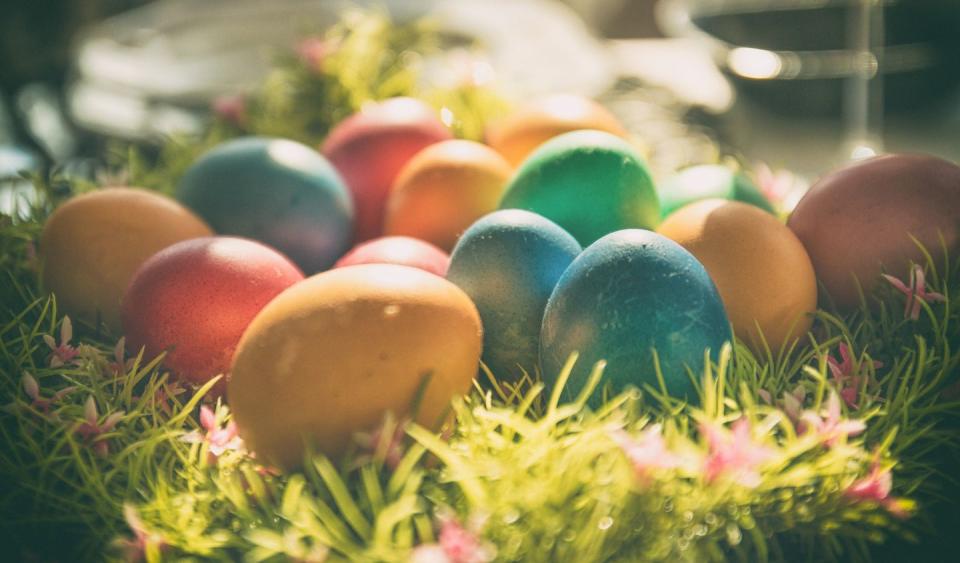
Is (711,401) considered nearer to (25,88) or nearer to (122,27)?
(25,88)

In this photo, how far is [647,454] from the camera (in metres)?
0.49

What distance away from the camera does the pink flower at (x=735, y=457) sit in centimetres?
50

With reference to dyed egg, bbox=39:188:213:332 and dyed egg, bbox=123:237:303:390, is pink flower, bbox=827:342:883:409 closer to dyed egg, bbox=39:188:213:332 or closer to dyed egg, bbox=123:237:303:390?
dyed egg, bbox=123:237:303:390

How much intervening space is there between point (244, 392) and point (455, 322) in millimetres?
141

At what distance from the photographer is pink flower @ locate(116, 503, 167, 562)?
1.67ft

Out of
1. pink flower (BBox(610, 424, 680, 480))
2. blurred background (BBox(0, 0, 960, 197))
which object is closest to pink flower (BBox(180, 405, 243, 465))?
pink flower (BBox(610, 424, 680, 480))

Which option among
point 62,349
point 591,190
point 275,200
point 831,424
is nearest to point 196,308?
point 62,349

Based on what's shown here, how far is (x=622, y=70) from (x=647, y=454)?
6.00 feet

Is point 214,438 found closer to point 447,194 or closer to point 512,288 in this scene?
point 512,288

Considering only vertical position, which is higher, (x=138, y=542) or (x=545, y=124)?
(x=545, y=124)

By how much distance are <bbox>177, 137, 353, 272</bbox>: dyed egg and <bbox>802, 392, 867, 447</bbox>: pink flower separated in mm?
505

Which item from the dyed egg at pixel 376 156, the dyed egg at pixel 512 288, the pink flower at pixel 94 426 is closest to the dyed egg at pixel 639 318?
the dyed egg at pixel 512 288

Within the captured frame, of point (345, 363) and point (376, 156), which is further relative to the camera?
point (376, 156)

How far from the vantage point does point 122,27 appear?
2.27 metres
